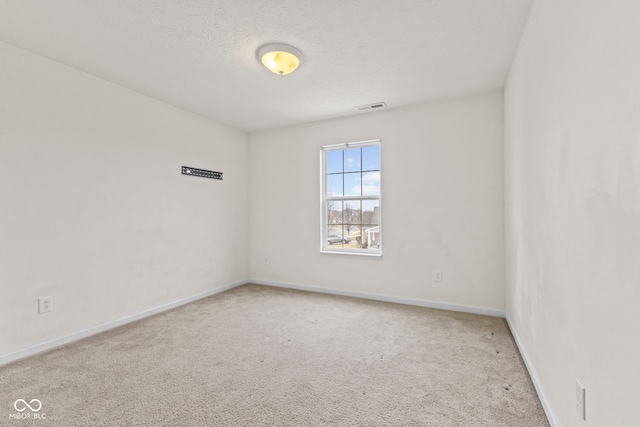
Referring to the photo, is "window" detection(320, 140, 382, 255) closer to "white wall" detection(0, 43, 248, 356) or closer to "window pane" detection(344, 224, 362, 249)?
"window pane" detection(344, 224, 362, 249)

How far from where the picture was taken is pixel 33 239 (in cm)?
242

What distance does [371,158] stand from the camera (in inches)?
158

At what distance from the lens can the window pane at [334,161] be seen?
4.27 metres

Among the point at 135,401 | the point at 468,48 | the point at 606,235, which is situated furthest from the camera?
the point at 468,48

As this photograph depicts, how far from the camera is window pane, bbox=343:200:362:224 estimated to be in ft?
13.6

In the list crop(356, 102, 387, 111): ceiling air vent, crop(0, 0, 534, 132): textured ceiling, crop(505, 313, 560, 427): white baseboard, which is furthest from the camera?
crop(356, 102, 387, 111): ceiling air vent

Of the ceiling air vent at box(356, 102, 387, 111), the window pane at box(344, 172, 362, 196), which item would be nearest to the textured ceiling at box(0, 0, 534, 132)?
the ceiling air vent at box(356, 102, 387, 111)

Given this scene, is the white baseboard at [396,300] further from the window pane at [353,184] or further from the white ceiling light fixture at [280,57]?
the white ceiling light fixture at [280,57]

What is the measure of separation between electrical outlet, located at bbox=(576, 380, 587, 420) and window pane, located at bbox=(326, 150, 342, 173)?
345 cm

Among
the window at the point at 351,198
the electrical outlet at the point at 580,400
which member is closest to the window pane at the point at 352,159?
the window at the point at 351,198

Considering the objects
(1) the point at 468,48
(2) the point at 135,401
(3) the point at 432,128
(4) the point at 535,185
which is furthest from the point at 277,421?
(3) the point at 432,128

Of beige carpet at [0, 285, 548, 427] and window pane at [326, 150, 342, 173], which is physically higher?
window pane at [326, 150, 342, 173]

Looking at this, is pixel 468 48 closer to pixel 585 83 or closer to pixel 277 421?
pixel 585 83

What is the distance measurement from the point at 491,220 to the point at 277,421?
2.92 metres
